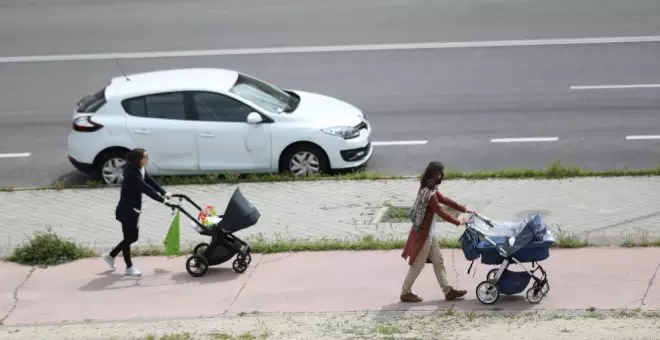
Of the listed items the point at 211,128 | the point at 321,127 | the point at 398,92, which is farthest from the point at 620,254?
the point at 398,92

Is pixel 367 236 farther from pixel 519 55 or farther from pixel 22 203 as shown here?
pixel 519 55

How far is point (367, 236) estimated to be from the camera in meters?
13.3

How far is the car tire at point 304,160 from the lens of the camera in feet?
53.2

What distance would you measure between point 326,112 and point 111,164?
322cm

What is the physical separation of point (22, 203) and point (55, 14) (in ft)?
35.0

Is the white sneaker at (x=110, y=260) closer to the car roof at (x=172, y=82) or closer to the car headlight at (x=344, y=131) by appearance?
the car roof at (x=172, y=82)

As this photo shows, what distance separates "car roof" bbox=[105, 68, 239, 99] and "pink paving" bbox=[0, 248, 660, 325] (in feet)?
12.7

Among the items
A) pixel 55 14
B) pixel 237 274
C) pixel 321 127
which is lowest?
pixel 237 274

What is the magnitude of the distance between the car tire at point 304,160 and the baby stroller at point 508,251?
17.2 feet

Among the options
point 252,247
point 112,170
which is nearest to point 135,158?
point 252,247

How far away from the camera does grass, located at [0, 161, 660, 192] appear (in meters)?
15.6

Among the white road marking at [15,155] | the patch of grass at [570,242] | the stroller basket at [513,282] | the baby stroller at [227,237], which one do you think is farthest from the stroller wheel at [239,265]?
the white road marking at [15,155]

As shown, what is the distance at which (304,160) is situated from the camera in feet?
53.2

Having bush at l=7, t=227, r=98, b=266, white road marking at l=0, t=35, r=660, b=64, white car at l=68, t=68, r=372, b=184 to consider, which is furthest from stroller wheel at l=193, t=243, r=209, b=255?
white road marking at l=0, t=35, r=660, b=64
